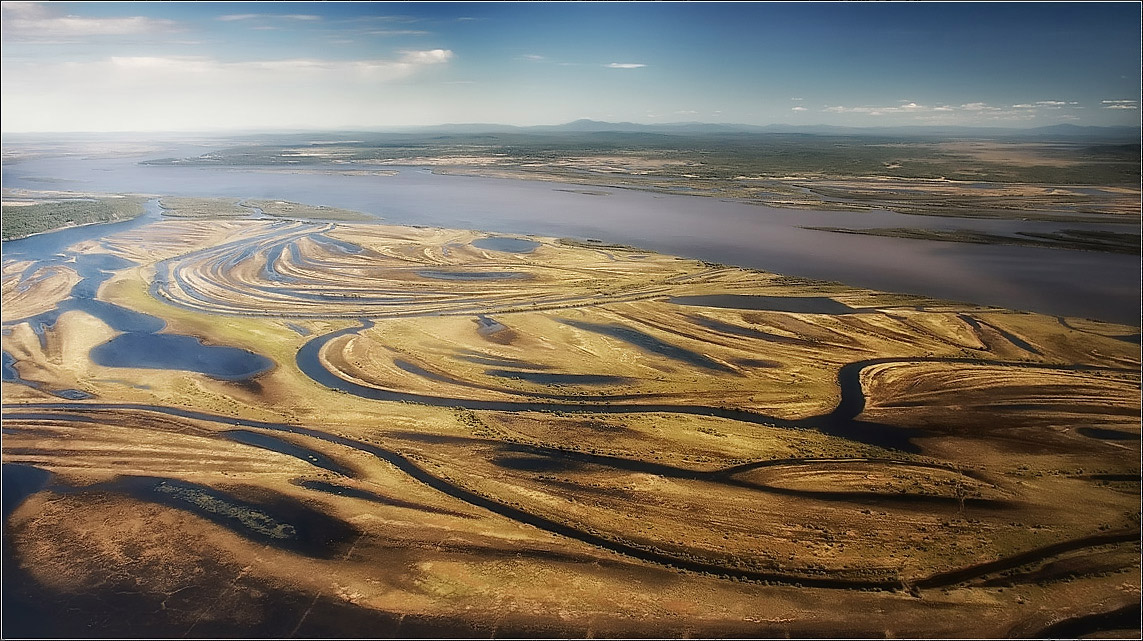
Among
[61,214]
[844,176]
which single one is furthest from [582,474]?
[844,176]

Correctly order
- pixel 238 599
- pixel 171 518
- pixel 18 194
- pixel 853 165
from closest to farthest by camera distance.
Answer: pixel 238 599
pixel 171 518
pixel 18 194
pixel 853 165

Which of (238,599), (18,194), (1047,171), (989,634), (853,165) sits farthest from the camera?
(853,165)

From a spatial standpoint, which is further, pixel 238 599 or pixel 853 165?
pixel 853 165

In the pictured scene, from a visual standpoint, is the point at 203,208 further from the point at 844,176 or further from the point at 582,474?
the point at 844,176

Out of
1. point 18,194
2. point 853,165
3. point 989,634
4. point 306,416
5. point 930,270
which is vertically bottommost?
point 989,634

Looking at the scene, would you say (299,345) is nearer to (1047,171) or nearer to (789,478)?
(789,478)

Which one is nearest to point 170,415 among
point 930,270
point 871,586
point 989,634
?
point 871,586

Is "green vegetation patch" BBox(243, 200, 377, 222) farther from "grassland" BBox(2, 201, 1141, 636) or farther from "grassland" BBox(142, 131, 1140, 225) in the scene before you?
"grassland" BBox(142, 131, 1140, 225)
